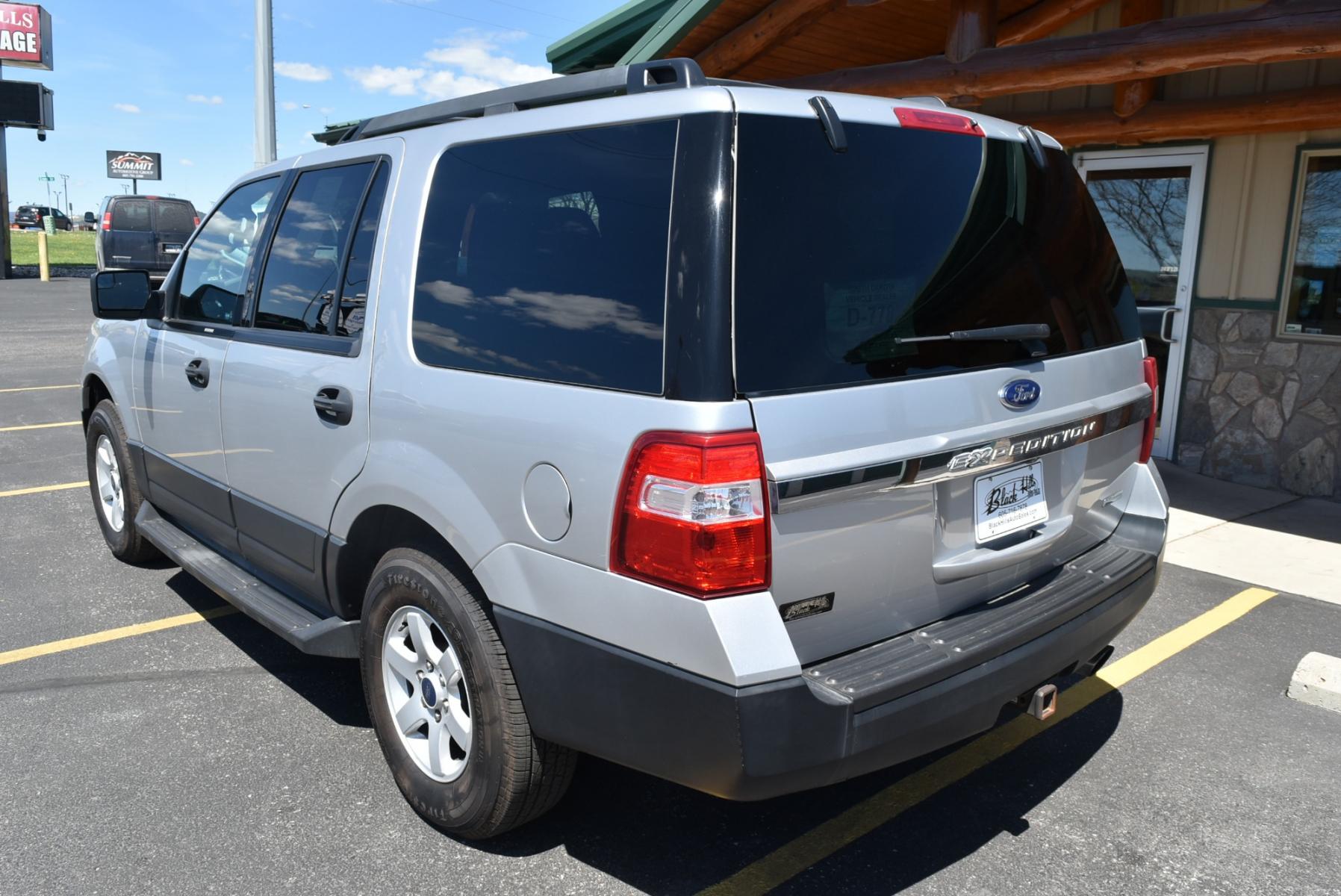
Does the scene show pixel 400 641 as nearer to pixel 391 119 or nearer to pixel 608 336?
pixel 608 336

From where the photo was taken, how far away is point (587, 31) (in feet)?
33.2

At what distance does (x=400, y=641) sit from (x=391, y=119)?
1.72 m

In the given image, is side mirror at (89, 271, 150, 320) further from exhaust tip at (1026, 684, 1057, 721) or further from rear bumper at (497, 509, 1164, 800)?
exhaust tip at (1026, 684, 1057, 721)

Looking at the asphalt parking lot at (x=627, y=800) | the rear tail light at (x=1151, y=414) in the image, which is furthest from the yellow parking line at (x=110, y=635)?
the rear tail light at (x=1151, y=414)

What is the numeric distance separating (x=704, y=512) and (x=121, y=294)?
349cm

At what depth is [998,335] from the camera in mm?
2703

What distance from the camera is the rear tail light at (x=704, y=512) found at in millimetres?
2215

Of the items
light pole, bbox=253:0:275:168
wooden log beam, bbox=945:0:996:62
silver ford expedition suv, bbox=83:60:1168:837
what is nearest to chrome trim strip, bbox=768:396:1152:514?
silver ford expedition suv, bbox=83:60:1168:837

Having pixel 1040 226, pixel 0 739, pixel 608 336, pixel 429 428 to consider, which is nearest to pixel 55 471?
pixel 0 739

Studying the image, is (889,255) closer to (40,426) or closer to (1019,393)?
(1019,393)

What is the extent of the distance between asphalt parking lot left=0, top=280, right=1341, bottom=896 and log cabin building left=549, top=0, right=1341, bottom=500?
3.48 metres

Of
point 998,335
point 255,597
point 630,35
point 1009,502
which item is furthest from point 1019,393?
point 630,35

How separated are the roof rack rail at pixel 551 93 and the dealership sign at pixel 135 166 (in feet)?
154

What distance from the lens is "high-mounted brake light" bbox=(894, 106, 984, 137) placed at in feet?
8.77
